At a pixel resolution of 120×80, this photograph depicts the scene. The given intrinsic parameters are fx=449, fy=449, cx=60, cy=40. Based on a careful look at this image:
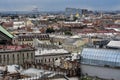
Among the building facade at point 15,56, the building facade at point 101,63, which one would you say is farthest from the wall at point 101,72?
the building facade at point 15,56

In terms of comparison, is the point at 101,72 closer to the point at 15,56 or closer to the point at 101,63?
the point at 101,63

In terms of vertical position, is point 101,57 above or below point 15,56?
above

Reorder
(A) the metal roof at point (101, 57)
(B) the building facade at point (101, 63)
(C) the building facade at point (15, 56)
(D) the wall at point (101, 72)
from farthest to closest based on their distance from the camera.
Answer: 1. (C) the building facade at point (15, 56)
2. (A) the metal roof at point (101, 57)
3. (B) the building facade at point (101, 63)
4. (D) the wall at point (101, 72)

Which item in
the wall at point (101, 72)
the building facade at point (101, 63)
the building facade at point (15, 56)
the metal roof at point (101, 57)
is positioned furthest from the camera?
the building facade at point (15, 56)

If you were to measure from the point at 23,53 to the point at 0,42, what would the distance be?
5.02 metres

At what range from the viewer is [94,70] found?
170ft

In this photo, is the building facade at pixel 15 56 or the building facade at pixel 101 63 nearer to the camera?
the building facade at pixel 101 63

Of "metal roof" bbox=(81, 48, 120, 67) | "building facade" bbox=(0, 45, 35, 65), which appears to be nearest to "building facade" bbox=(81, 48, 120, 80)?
"metal roof" bbox=(81, 48, 120, 67)

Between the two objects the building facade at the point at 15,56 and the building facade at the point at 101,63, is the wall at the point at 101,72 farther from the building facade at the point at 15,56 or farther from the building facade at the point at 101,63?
the building facade at the point at 15,56

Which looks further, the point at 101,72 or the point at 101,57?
the point at 101,57

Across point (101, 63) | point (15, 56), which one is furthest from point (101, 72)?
point (15, 56)

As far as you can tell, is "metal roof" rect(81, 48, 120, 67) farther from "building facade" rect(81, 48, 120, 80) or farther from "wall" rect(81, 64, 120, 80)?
"wall" rect(81, 64, 120, 80)

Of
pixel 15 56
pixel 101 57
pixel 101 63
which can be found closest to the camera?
pixel 101 63

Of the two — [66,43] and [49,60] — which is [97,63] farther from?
[66,43]
